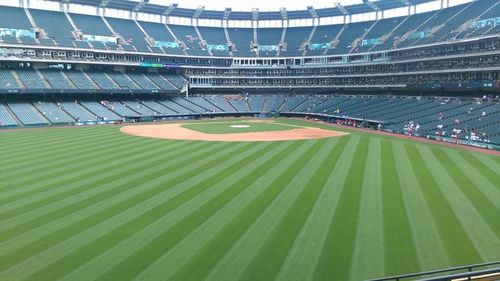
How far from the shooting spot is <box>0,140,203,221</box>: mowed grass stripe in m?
18.8

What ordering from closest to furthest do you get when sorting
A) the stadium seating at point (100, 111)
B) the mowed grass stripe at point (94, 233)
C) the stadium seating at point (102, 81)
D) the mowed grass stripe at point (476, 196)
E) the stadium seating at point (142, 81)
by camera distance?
the mowed grass stripe at point (94, 233), the mowed grass stripe at point (476, 196), the stadium seating at point (100, 111), the stadium seating at point (102, 81), the stadium seating at point (142, 81)

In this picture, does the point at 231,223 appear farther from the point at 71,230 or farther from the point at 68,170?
the point at 68,170

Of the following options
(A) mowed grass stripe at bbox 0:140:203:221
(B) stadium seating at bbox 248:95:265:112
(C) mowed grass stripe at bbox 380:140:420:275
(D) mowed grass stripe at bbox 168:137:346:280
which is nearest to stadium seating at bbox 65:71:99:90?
(B) stadium seating at bbox 248:95:265:112

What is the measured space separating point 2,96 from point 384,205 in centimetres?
7252

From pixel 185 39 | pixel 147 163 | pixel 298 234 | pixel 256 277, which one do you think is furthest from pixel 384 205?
pixel 185 39

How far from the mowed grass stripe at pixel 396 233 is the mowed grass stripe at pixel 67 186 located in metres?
16.6

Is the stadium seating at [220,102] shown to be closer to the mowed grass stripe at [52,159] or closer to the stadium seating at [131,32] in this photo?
the stadium seating at [131,32]

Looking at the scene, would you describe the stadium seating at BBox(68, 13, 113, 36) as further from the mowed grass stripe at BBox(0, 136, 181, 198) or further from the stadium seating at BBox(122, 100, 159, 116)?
the mowed grass stripe at BBox(0, 136, 181, 198)

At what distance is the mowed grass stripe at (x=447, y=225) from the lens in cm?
1359

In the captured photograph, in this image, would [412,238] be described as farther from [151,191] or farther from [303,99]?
[303,99]

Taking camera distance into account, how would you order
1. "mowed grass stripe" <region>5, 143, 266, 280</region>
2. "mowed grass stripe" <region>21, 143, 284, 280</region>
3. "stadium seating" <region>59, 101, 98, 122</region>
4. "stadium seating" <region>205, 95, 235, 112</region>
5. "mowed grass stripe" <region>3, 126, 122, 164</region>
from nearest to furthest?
"mowed grass stripe" <region>21, 143, 284, 280</region> → "mowed grass stripe" <region>5, 143, 266, 280</region> → "mowed grass stripe" <region>3, 126, 122, 164</region> → "stadium seating" <region>59, 101, 98, 122</region> → "stadium seating" <region>205, 95, 235, 112</region>

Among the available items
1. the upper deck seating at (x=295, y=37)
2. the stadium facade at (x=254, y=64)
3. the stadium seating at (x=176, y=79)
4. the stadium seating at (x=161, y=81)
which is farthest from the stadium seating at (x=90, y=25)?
the upper deck seating at (x=295, y=37)

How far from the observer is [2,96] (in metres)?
68.1

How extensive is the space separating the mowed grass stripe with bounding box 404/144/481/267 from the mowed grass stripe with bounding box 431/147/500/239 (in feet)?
4.26
